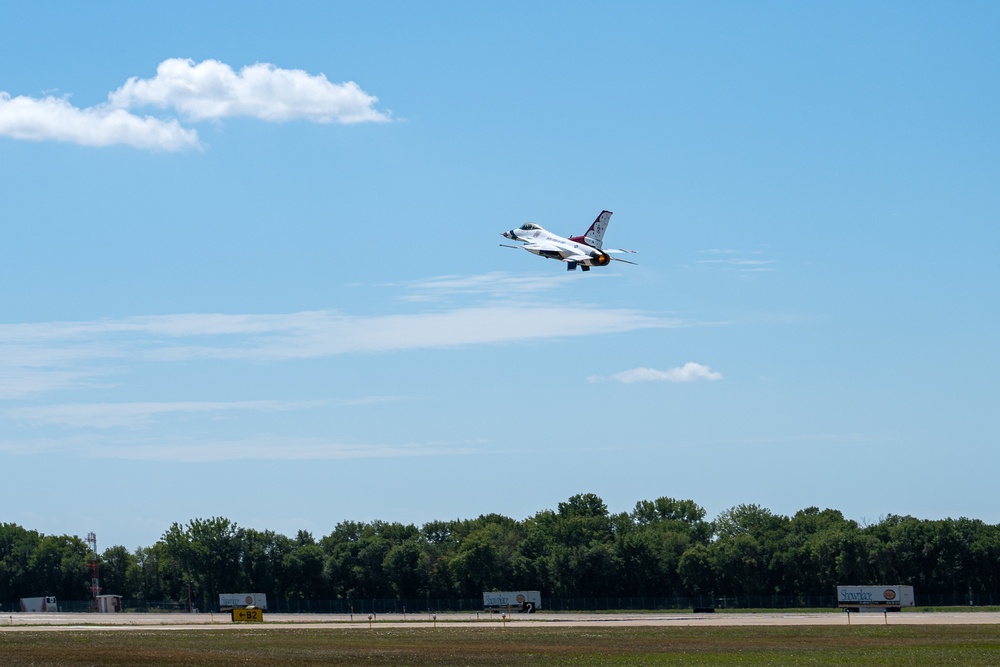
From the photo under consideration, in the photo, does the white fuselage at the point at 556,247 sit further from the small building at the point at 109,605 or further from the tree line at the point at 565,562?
the small building at the point at 109,605

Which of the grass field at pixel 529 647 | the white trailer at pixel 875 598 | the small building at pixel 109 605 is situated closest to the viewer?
the grass field at pixel 529 647

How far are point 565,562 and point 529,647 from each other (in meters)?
90.4

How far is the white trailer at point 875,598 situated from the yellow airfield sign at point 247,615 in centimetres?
5077

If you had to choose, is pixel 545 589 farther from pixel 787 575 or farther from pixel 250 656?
pixel 250 656

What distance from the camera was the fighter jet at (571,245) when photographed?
3420 inches

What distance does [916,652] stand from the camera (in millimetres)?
59844

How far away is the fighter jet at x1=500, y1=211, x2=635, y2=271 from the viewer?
86875 mm

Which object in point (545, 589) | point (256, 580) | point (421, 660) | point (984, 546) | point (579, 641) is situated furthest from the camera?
point (256, 580)

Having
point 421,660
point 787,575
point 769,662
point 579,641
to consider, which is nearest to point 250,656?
point 421,660

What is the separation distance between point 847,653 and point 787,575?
290ft

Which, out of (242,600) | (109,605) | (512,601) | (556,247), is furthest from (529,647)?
(109,605)

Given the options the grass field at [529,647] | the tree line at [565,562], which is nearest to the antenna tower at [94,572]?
the tree line at [565,562]

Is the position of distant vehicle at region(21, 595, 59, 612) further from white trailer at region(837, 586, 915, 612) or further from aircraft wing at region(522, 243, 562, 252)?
aircraft wing at region(522, 243, 562, 252)

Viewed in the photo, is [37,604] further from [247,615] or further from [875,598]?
[875,598]
